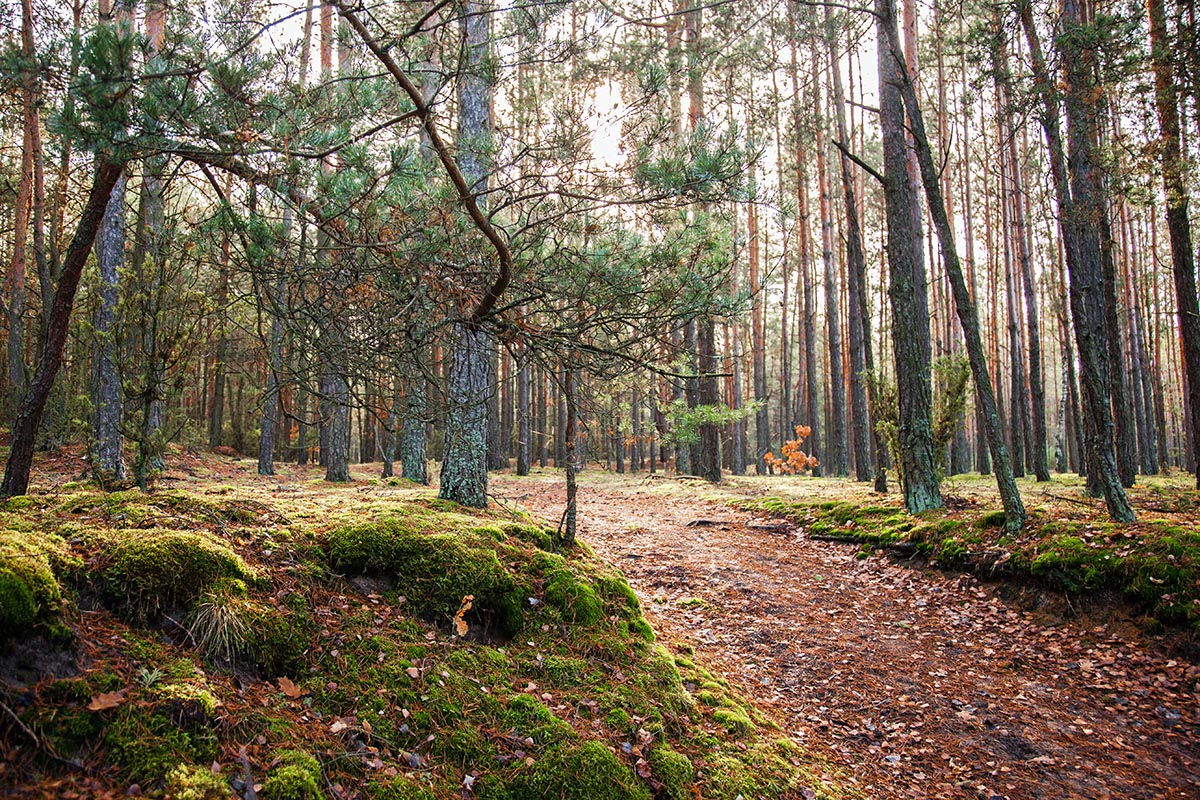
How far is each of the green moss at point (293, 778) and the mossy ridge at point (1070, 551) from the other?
5.99 m

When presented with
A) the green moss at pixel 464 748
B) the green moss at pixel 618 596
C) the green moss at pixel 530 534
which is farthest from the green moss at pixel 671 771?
the green moss at pixel 530 534

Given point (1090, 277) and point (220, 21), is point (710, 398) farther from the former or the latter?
point (220, 21)

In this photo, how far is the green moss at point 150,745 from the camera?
2006 mm

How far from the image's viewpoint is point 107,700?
2096mm

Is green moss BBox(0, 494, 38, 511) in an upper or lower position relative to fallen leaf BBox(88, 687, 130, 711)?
upper

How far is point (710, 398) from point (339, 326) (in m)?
12.0

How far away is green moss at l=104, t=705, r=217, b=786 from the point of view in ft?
6.58

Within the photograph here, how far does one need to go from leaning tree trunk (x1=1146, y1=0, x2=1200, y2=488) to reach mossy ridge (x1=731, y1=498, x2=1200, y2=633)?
133 inches

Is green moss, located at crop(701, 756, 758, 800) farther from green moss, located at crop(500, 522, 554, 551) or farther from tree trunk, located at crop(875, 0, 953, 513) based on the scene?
tree trunk, located at crop(875, 0, 953, 513)

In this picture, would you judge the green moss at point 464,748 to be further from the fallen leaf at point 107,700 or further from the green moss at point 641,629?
the green moss at point 641,629

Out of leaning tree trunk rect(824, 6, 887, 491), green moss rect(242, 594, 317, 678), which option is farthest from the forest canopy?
leaning tree trunk rect(824, 6, 887, 491)

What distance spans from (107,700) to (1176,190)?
10.6 metres

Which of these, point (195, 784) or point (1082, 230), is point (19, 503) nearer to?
point (195, 784)

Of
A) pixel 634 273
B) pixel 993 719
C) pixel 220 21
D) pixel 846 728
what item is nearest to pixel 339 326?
pixel 220 21
